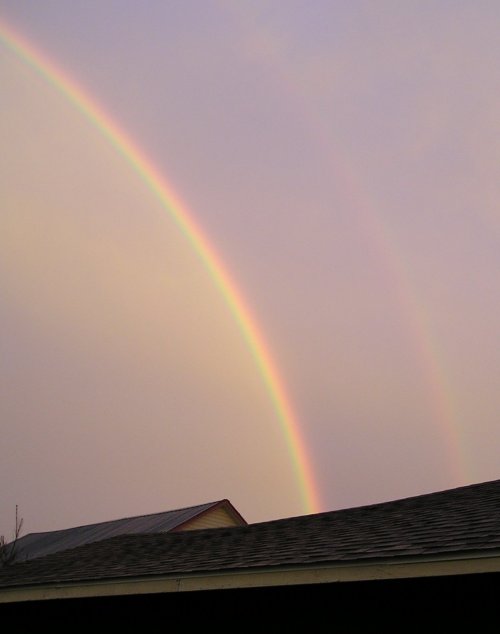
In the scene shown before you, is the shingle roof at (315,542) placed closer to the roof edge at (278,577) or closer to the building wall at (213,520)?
the roof edge at (278,577)

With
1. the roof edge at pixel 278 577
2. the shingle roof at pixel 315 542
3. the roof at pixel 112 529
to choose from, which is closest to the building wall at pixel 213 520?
the roof at pixel 112 529

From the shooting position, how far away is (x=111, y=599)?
699cm

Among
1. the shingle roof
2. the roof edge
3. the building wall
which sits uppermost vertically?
the building wall

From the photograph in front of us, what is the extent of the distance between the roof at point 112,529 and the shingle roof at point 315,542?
13233mm

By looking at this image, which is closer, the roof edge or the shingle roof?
the roof edge

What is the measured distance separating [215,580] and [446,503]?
356 cm

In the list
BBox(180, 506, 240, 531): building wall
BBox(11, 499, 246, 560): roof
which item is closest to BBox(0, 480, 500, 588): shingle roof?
BBox(11, 499, 246, 560): roof

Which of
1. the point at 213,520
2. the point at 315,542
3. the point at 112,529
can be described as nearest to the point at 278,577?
the point at 315,542

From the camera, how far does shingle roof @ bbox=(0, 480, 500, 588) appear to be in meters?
4.66

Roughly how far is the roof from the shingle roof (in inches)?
521

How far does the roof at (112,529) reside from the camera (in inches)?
954

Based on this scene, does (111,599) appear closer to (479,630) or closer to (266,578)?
(266,578)

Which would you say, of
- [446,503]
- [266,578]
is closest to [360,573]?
[266,578]

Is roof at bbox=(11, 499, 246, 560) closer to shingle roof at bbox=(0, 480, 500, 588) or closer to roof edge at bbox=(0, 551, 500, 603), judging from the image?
shingle roof at bbox=(0, 480, 500, 588)
